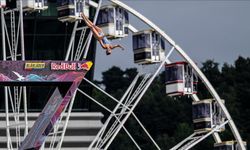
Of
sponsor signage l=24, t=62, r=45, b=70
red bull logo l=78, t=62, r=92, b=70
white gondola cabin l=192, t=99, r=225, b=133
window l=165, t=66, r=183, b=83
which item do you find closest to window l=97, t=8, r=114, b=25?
window l=165, t=66, r=183, b=83

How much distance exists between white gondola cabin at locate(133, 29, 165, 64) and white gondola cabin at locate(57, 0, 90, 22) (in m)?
4.12

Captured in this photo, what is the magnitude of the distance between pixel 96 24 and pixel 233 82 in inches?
3514

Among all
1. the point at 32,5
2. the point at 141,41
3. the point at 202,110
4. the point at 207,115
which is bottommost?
the point at 207,115

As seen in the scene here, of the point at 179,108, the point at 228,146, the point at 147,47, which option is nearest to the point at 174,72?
the point at 147,47

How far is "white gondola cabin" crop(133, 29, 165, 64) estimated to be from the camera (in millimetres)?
89688

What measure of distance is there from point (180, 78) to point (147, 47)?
298 centimetres

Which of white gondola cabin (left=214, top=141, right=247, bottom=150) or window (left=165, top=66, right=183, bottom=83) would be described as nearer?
window (left=165, top=66, right=183, bottom=83)

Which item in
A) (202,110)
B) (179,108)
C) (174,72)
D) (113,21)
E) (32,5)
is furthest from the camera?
(179,108)

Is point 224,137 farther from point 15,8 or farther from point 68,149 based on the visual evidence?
point 15,8

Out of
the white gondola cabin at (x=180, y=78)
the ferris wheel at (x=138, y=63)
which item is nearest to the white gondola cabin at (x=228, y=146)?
the ferris wheel at (x=138, y=63)

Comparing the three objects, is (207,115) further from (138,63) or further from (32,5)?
(32,5)

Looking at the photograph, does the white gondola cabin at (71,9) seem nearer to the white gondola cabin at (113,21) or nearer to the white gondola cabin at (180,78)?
the white gondola cabin at (113,21)

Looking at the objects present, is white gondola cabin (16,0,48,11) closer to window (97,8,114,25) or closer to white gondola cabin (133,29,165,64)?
window (97,8,114,25)

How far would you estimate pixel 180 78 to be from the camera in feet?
300
